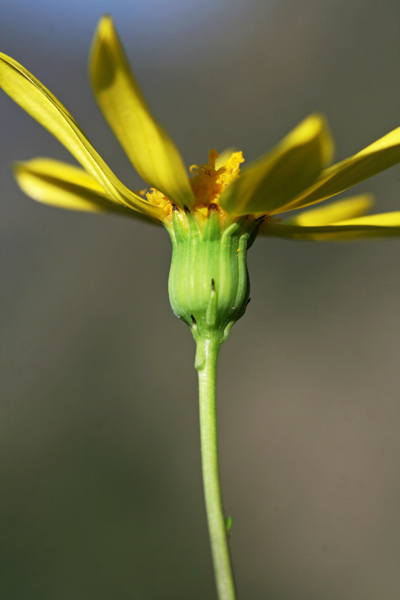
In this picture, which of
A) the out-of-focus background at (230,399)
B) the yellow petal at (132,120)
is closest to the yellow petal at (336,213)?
the yellow petal at (132,120)

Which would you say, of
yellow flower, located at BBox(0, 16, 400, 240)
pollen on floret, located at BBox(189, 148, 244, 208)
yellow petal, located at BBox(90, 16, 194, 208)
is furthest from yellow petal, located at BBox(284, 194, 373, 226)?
yellow petal, located at BBox(90, 16, 194, 208)

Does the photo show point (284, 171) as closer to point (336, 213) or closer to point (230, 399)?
point (336, 213)

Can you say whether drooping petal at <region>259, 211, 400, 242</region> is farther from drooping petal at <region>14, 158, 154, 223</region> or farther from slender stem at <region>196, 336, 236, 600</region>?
slender stem at <region>196, 336, 236, 600</region>

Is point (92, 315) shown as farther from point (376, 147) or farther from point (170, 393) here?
point (376, 147)

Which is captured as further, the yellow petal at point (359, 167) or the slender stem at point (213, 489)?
the yellow petal at point (359, 167)

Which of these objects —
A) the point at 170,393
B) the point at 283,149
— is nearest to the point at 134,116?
the point at 283,149

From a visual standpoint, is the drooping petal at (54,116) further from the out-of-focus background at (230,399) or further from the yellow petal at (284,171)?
the out-of-focus background at (230,399)
